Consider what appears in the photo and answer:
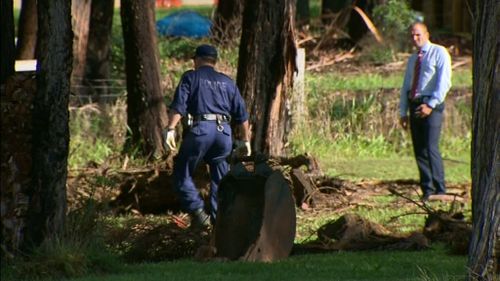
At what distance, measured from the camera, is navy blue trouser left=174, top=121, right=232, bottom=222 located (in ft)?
41.2

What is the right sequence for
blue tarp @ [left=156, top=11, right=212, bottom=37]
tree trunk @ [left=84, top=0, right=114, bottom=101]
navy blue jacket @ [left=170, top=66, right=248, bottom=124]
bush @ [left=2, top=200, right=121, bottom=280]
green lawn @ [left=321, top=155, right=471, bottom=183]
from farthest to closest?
blue tarp @ [left=156, top=11, right=212, bottom=37], tree trunk @ [left=84, top=0, right=114, bottom=101], green lawn @ [left=321, top=155, right=471, bottom=183], navy blue jacket @ [left=170, top=66, right=248, bottom=124], bush @ [left=2, top=200, right=121, bottom=280]

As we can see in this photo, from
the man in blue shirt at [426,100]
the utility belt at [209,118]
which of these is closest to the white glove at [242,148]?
the utility belt at [209,118]

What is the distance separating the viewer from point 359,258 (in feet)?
36.6

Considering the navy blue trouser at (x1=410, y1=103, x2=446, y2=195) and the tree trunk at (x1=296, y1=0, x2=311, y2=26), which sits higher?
the tree trunk at (x1=296, y1=0, x2=311, y2=26)

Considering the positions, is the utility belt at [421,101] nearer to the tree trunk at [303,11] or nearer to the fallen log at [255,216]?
the fallen log at [255,216]

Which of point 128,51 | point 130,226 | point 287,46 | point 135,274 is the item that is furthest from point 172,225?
point 128,51

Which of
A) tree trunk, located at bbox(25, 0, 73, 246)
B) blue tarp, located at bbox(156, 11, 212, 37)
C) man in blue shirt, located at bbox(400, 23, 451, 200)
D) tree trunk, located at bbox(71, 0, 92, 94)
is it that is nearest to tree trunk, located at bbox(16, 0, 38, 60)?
tree trunk, located at bbox(71, 0, 92, 94)

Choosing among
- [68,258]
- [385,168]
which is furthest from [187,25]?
[68,258]

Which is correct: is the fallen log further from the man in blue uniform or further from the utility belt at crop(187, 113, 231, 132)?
the utility belt at crop(187, 113, 231, 132)

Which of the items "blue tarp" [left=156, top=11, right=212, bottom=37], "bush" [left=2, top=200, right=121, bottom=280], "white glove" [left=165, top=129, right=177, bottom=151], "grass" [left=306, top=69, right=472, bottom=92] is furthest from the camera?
"blue tarp" [left=156, top=11, right=212, bottom=37]

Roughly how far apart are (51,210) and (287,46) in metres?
5.44

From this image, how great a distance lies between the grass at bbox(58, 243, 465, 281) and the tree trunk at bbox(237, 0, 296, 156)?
3.95 m

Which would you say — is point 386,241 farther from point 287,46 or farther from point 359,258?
point 287,46

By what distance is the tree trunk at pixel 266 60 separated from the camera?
590 inches
